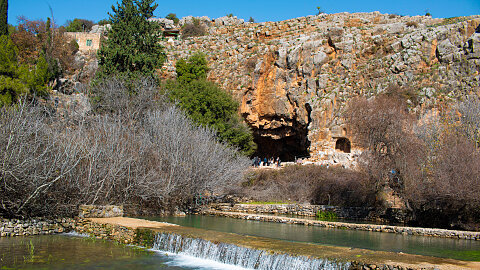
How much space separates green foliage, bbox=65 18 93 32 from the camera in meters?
77.9

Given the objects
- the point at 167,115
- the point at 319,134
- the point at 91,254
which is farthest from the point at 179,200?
the point at 319,134

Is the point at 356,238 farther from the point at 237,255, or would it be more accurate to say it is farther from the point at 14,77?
the point at 14,77

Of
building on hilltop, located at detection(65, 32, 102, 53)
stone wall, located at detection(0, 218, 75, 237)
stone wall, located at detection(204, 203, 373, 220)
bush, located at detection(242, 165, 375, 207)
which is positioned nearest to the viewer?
stone wall, located at detection(0, 218, 75, 237)

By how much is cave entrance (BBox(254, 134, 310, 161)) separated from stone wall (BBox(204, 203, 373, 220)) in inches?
690

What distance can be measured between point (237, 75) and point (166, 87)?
33.7 feet

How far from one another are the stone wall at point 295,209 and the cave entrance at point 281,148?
17537 mm

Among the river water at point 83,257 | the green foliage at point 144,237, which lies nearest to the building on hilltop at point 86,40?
the river water at point 83,257

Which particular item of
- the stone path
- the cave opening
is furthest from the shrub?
the stone path

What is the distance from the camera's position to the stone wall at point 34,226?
14336mm

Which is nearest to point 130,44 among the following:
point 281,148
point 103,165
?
point 103,165

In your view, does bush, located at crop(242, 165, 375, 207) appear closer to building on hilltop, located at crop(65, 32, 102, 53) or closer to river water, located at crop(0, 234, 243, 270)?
river water, located at crop(0, 234, 243, 270)

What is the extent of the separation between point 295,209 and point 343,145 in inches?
515

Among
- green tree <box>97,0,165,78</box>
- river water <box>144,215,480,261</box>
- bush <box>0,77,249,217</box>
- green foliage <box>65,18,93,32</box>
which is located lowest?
river water <box>144,215,480,261</box>

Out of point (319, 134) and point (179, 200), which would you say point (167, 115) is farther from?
point (319, 134)
